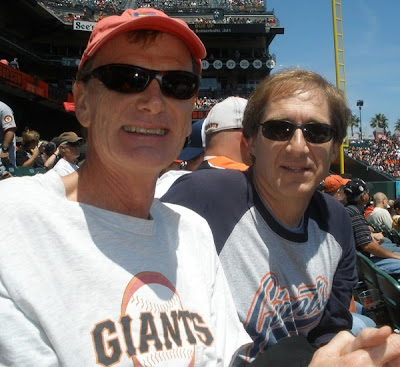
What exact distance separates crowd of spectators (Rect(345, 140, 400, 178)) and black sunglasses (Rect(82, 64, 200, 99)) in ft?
111

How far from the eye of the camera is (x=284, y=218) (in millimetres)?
1811

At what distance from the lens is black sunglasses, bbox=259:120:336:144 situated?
1.77 m

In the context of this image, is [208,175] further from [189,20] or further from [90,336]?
[189,20]

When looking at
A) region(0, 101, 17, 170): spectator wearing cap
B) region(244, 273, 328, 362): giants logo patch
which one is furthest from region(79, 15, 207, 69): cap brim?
region(0, 101, 17, 170): spectator wearing cap

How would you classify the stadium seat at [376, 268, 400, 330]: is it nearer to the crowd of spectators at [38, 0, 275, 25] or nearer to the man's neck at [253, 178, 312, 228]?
the man's neck at [253, 178, 312, 228]

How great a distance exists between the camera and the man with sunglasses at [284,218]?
5.39ft

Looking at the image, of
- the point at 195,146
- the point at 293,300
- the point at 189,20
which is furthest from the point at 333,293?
the point at 189,20

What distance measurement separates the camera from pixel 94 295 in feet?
3.26

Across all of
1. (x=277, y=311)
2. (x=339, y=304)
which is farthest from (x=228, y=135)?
(x=277, y=311)

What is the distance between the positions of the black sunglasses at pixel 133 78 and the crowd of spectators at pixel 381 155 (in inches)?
1333

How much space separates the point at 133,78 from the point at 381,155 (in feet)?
133

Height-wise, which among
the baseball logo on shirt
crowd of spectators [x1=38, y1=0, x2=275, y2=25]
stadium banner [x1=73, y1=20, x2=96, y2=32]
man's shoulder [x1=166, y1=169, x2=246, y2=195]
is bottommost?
the baseball logo on shirt

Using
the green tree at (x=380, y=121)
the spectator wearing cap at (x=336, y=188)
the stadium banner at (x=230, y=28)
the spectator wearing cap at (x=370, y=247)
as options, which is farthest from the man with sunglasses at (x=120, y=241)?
the green tree at (x=380, y=121)

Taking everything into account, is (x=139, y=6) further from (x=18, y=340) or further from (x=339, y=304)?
(x=18, y=340)
